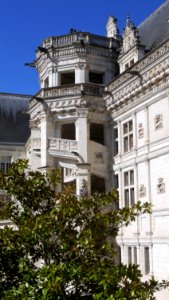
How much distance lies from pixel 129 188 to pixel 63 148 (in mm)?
3894

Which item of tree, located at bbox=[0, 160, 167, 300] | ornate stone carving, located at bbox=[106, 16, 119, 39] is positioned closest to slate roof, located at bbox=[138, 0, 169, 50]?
ornate stone carving, located at bbox=[106, 16, 119, 39]

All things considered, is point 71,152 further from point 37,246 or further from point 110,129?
point 37,246

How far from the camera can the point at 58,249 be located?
7.37m

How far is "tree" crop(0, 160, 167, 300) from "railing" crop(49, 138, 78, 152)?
38.8ft

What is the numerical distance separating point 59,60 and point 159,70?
7.27 m

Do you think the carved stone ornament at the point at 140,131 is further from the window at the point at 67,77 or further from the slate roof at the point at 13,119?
the slate roof at the point at 13,119

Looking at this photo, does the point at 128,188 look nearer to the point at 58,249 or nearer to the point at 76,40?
the point at 76,40

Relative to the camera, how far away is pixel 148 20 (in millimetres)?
23078

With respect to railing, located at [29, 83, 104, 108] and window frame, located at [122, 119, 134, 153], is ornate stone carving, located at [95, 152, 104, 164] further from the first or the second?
railing, located at [29, 83, 104, 108]

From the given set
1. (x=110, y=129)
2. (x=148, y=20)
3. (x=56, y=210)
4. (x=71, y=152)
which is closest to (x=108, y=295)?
(x=56, y=210)

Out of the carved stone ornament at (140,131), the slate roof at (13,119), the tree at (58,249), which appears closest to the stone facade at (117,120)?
the carved stone ornament at (140,131)

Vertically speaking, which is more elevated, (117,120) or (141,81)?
(141,81)

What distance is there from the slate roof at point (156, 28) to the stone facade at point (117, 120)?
8 cm

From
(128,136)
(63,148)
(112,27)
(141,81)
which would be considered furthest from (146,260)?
(112,27)
